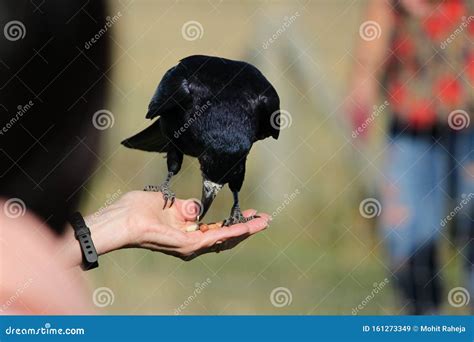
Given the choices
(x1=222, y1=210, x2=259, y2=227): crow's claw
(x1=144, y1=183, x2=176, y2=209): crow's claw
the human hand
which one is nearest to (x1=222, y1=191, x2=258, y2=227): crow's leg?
(x1=222, y1=210, x2=259, y2=227): crow's claw

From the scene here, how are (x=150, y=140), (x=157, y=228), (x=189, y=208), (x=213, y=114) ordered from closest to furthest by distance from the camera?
(x=157, y=228)
(x=213, y=114)
(x=189, y=208)
(x=150, y=140)

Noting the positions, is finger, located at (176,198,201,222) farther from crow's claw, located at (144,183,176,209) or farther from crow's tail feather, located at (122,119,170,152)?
crow's tail feather, located at (122,119,170,152)

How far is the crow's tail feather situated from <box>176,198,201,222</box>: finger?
0.91 ft

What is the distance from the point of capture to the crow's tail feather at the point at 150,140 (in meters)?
3.56

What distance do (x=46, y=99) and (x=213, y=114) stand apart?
0.75m

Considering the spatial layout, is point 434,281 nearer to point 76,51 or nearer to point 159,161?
point 159,161

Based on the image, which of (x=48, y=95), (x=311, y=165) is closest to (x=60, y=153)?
(x=48, y=95)

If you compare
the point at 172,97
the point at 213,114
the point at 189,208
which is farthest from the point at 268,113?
the point at 189,208

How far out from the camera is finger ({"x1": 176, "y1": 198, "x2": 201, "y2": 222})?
10.9ft

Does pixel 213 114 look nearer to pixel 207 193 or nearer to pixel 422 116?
pixel 207 193

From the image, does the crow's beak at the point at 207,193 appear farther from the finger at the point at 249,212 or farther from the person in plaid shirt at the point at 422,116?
the person in plaid shirt at the point at 422,116

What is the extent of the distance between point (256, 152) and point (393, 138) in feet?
2.01

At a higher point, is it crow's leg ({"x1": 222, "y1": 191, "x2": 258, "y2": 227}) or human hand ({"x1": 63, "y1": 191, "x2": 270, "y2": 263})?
crow's leg ({"x1": 222, "y1": 191, "x2": 258, "y2": 227})

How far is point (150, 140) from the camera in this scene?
360 cm
